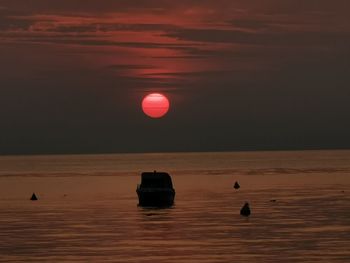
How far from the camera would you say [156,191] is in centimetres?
10944

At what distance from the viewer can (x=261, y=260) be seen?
5762 cm

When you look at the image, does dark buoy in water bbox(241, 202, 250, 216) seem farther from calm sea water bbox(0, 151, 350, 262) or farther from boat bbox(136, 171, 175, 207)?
boat bbox(136, 171, 175, 207)

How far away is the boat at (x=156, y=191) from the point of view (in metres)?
108

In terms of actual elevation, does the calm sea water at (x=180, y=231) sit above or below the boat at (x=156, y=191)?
below

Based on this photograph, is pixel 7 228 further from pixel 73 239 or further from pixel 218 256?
pixel 218 256

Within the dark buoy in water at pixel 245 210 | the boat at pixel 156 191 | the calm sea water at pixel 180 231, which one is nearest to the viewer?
the calm sea water at pixel 180 231

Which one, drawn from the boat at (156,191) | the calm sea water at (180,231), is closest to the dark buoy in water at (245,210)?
the calm sea water at (180,231)

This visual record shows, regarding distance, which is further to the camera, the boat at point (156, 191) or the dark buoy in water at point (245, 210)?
the boat at point (156, 191)

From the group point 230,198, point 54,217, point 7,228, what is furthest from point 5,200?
point 7,228

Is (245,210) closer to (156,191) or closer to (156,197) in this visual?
(156,197)

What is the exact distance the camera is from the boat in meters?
108

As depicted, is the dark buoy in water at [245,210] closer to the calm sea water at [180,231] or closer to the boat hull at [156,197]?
the calm sea water at [180,231]

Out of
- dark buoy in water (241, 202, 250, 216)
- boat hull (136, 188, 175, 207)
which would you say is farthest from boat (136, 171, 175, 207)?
dark buoy in water (241, 202, 250, 216)

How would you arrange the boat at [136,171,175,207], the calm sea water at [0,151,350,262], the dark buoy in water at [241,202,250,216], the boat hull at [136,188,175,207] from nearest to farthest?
the calm sea water at [0,151,350,262] → the dark buoy in water at [241,202,250,216] → the boat hull at [136,188,175,207] → the boat at [136,171,175,207]
